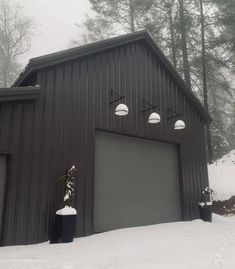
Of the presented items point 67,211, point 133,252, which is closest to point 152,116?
point 67,211

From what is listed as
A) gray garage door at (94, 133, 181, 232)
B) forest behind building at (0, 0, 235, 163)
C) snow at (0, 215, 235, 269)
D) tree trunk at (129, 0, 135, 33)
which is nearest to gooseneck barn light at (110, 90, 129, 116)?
gray garage door at (94, 133, 181, 232)

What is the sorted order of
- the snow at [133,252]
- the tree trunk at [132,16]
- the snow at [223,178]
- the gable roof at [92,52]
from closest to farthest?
the snow at [133,252] → the gable roof at [92,52] → the snow at [223,178] → the tree trunk at [132,16]

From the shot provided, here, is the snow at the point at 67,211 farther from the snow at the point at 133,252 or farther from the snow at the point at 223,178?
the snow at the point at 223,178

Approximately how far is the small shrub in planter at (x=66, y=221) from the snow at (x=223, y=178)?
793 centimetres

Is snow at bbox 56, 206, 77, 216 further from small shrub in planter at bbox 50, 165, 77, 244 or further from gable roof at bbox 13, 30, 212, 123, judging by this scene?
gable roof at bbox 13, 30, 212, 123

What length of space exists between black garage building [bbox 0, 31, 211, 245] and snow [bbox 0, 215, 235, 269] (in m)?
0.76

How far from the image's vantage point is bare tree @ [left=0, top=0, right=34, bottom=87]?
22.6 meters

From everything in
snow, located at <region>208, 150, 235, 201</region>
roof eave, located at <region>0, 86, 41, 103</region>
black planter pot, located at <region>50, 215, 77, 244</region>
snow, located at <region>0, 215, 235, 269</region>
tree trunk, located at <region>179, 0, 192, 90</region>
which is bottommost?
snow, located at <region>0, 215, 235, 269</region>

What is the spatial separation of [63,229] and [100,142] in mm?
2591

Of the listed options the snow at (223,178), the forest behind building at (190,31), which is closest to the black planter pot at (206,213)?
the snow at (223,178)

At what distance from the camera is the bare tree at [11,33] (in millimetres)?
22562

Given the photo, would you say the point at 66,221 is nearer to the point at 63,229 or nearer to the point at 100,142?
the point at 63,229

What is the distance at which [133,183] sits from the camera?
28.1 ft

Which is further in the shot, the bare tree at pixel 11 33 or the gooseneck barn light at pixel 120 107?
the bare tree at pixel 11 33
